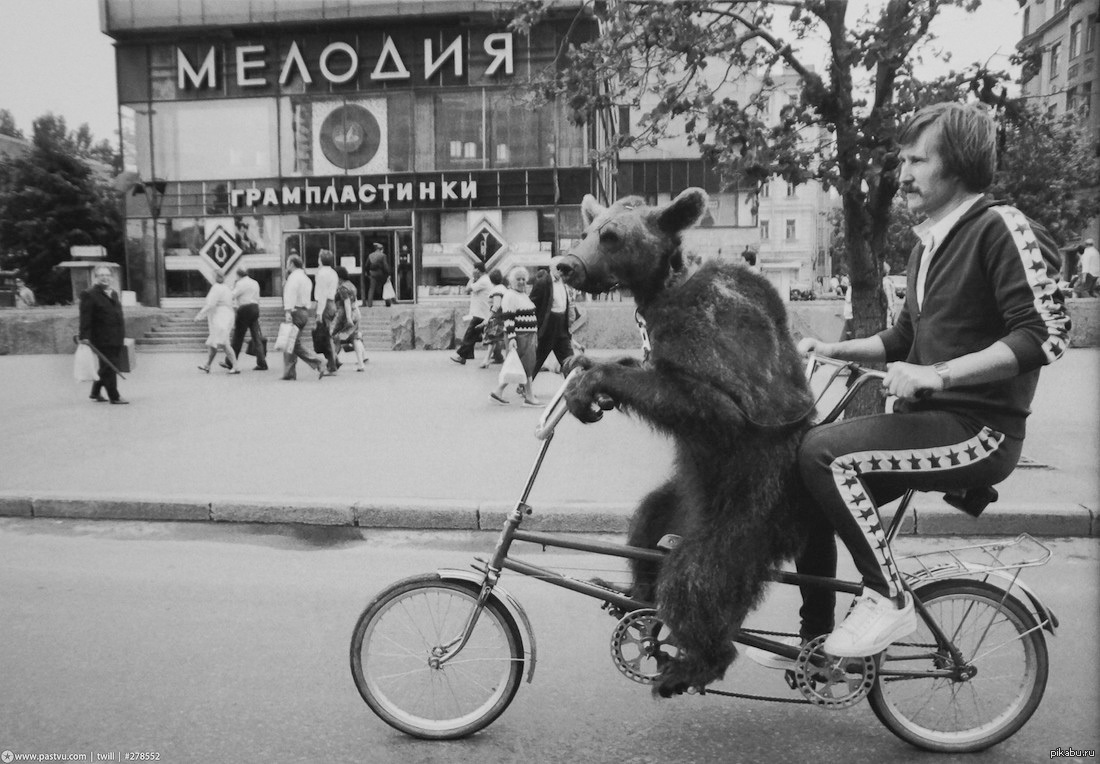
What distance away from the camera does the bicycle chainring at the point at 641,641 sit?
9.65ft

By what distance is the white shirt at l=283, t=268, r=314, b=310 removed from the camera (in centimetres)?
1354

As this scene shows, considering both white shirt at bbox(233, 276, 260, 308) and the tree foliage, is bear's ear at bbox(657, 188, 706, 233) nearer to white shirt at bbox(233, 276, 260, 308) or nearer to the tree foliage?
the tree foliage

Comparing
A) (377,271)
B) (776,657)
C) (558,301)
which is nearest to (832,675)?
(776,657)

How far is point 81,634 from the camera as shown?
4.19 metres

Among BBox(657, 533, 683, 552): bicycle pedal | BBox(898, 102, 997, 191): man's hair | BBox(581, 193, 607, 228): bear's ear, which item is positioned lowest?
BBox(657, 533, 683, 552): bicycle pedal

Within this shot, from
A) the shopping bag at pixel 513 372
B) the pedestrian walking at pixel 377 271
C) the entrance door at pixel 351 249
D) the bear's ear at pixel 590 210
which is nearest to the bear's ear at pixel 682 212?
the bear's ear at pixel 590 210

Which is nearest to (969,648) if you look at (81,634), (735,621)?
(735,621)

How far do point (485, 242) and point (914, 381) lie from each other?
1067 cm

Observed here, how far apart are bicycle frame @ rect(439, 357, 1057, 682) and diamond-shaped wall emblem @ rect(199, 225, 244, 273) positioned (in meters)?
13.5

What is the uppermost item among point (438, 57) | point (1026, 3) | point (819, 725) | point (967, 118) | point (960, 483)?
point (438, 57)

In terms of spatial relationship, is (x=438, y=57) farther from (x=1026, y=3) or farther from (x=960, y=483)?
(x=960, y=483)

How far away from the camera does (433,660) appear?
3162 millimetres

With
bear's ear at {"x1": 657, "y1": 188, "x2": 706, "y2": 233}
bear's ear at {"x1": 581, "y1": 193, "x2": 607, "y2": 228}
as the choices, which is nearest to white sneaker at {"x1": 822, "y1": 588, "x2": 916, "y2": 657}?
bear's ear at {"x1": 657, "y1": 188, "x2": 706, "y2": 233}

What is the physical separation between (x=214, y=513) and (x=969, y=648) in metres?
5.17
